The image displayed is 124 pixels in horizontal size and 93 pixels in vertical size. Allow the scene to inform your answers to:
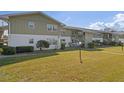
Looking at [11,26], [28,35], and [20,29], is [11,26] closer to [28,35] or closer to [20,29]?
[20,29]

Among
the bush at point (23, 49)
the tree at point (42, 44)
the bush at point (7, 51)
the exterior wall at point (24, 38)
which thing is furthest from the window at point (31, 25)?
the bush at point (7, 51)

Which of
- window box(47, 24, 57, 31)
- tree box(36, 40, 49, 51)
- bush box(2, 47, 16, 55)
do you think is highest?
window box(47, 24, 57, 31)

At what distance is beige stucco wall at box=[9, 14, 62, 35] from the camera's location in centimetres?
2378

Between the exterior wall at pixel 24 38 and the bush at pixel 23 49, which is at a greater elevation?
the exterior wall at pixel 24 38

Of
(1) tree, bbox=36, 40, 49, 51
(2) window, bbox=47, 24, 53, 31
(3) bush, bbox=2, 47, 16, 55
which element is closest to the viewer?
(3) bush, bbox=2, 47, 16, 55

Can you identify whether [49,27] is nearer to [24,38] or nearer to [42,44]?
[42,44]

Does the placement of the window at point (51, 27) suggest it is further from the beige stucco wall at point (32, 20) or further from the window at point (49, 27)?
the beige stucco wall at point (32, 20)

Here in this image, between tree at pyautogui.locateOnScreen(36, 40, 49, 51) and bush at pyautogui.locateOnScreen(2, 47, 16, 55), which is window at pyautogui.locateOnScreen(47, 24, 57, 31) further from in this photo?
bush at pyautogui.locateOnScreen(2, 47, 16, 55)

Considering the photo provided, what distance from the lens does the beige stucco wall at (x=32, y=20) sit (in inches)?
936

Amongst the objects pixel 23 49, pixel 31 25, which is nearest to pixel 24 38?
pixel 31 25

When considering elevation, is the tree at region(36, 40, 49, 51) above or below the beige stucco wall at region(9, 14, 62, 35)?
below

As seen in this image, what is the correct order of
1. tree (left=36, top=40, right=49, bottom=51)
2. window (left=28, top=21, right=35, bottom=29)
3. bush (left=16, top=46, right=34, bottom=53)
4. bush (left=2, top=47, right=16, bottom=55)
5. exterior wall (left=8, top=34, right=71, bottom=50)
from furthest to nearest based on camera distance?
1. tree (left=36, top=40, right=49, bottom=51)
2. window (left=28, top=21, right=35, bottom=29)
3. exterior wall (left=8, top=34, right=71, bottom=50)
4. bush (left=16, top=46, right=34, bottom=53)
5. bush (left=2, top=47, right=16, bottom=55)

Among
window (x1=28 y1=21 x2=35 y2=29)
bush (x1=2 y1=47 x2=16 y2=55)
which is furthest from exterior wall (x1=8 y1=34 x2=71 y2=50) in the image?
bush (x1=2 y1=47 x2=16 y2=55)
